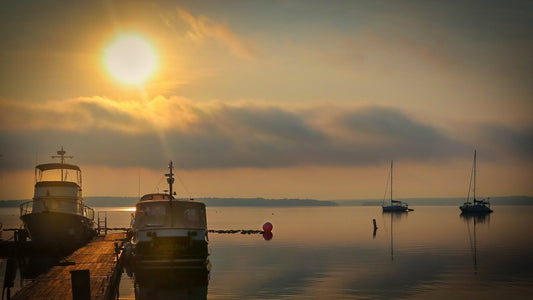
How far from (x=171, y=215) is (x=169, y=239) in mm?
2596

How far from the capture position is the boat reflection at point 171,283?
39.5 metres

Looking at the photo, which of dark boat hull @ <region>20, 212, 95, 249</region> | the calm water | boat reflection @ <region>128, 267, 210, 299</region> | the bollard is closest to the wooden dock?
boat reflection @ <region>128, 267, 210, 299</region>

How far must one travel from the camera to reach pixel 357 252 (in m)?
71.8

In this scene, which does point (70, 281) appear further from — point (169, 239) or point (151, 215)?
point (151, 215)

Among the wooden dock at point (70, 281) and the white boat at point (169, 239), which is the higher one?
the white boat at point (169, 239)

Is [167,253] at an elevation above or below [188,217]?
below

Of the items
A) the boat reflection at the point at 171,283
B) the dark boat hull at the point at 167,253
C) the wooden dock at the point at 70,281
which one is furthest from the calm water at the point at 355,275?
the wooden dock at the point at 70,281

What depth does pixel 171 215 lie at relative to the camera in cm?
4594

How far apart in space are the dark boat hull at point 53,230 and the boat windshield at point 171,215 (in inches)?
635

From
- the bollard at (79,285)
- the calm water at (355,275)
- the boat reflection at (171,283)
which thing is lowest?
the calm water at (355,275)

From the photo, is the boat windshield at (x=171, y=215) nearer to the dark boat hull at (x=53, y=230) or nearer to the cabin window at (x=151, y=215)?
the cabin window at (x=151, y=215)

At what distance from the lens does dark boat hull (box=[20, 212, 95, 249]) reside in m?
59.2

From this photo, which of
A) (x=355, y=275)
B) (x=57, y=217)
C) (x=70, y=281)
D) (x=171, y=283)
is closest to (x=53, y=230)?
(x=57, y=217)

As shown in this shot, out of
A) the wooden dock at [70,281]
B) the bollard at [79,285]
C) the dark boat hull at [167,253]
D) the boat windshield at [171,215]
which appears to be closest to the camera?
the bollard at [79,285]
